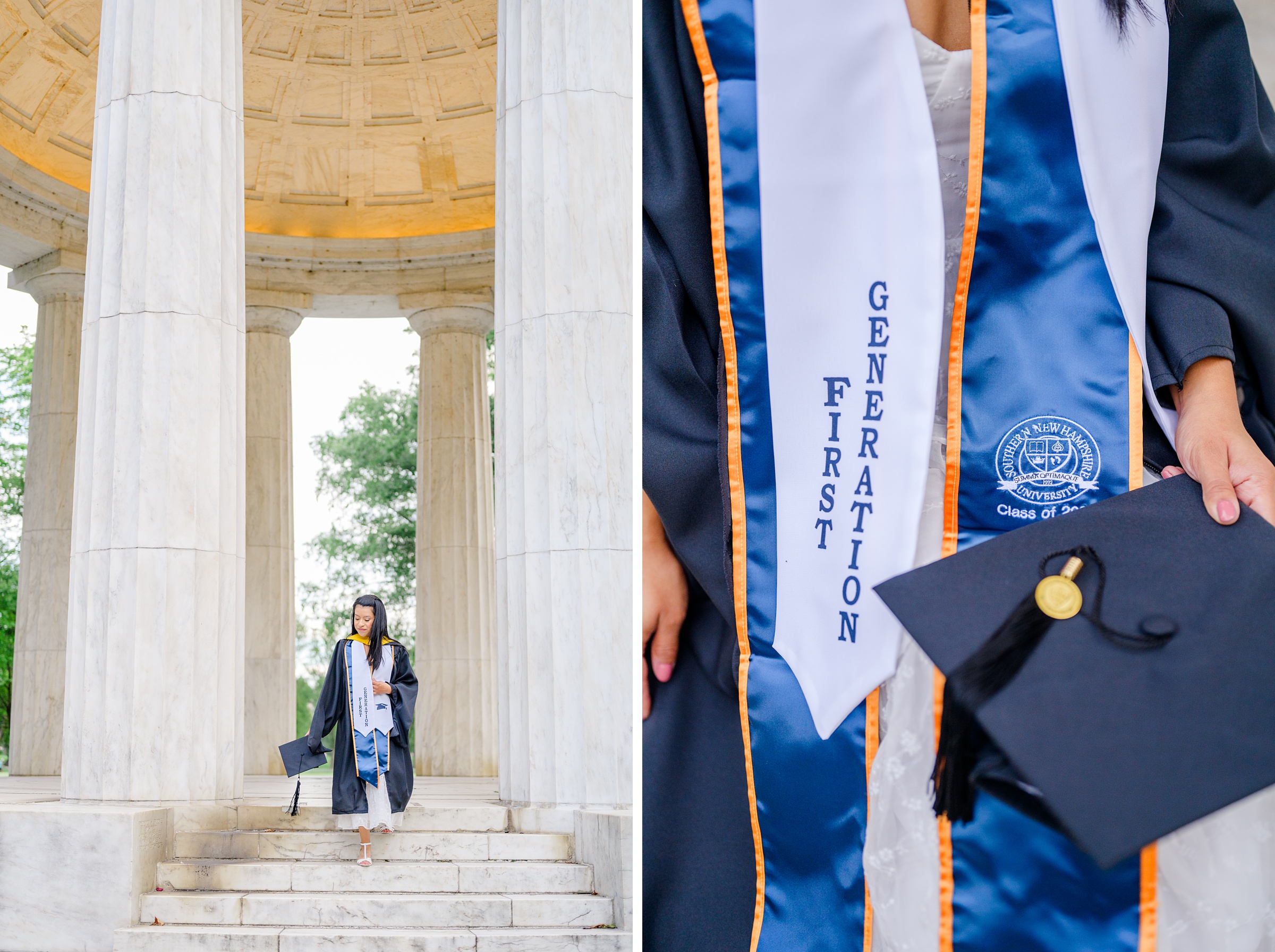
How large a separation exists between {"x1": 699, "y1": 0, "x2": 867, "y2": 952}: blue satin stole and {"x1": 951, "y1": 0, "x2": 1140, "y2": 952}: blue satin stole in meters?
0.36

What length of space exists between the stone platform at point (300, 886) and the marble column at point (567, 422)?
1.65 metres

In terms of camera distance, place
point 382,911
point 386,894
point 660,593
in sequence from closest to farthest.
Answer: point 660,593 < point 382,911 < point 386,894

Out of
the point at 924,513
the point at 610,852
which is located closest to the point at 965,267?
the point at 924,513

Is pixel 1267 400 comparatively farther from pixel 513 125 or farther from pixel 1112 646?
pixel 513 125

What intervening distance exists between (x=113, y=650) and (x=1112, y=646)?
22.7 m

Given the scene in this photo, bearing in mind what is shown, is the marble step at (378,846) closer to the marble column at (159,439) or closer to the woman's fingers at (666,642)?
the marble column at (159,439)

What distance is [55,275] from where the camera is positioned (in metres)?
42.9

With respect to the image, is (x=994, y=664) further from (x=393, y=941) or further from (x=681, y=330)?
(x=393, y=941)

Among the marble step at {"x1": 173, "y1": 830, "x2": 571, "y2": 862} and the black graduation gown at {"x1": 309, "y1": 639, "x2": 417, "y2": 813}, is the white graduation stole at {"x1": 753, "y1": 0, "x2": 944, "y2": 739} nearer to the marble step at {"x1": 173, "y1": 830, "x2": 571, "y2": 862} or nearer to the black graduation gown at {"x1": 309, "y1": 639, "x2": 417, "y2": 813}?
the marble step at {"x1": 173, "y1": 830, "x2": 571, "y2": 862}

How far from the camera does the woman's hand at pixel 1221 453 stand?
2.90 metres

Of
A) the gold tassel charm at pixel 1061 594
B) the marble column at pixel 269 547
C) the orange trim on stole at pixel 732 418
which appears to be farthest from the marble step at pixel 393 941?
the marble column at pixel 269 547

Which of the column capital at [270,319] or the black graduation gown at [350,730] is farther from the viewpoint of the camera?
the column capital at [270,319]

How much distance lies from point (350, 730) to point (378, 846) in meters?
2.24

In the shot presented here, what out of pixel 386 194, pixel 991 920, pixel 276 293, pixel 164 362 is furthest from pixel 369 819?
pixel 386 194
